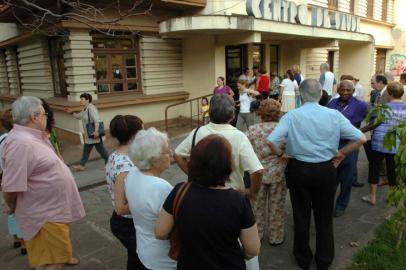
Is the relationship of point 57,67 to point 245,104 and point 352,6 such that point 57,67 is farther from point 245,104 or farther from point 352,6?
point 352,6

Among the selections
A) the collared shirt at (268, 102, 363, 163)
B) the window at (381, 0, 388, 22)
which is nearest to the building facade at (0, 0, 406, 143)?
the collared shirt at (268, 102, 363, 163)

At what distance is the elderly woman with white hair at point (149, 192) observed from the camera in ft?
6.46

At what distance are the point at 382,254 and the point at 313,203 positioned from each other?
3.15 feet

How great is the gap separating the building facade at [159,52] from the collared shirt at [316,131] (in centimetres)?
644

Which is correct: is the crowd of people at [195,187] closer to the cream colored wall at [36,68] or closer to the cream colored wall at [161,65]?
the cream colored wall at [161,65]

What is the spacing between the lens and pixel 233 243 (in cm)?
177

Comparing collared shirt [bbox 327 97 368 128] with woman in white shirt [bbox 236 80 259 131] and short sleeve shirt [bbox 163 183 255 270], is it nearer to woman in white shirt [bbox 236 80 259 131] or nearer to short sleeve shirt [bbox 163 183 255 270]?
short sleeve shirt [bbox 163 183 255 270]

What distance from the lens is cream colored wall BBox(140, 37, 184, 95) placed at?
10430mm

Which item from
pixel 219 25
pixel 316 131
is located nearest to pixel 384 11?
pixel 219 25

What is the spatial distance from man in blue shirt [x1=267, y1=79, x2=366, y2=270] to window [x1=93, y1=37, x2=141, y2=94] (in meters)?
7.96

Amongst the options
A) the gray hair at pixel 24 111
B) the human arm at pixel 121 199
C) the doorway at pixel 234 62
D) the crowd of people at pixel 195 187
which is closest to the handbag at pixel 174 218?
the crowd of people at pixel 195 187

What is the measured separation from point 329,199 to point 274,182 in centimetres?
58

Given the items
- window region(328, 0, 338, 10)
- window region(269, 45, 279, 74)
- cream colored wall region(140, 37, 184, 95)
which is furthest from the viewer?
window region(328, 0, 338, 10)

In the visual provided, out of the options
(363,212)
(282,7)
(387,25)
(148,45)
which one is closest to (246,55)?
(282,7)
